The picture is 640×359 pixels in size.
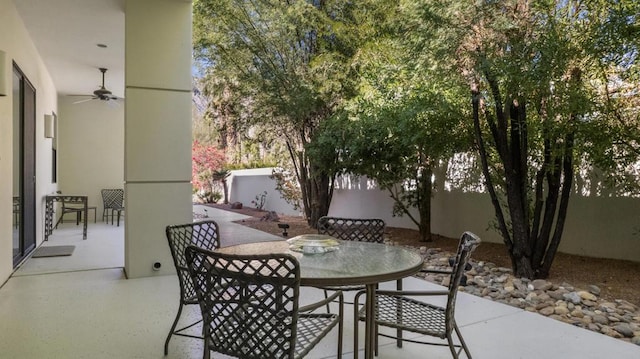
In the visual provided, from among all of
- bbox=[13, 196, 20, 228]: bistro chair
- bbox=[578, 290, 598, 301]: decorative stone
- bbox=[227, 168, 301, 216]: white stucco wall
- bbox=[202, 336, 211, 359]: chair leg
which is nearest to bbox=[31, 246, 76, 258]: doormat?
bbox=[13, 196, 20, 228]: bistro chair

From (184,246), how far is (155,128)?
6.94 ft

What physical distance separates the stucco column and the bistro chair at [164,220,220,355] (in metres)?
1.53

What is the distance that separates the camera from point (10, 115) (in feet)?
14.2

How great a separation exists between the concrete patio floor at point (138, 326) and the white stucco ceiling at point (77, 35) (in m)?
2.69

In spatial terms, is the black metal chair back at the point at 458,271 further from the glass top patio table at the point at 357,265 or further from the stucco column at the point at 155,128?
the stucco column at the point at 155,128

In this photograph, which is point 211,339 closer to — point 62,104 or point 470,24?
point 470,24

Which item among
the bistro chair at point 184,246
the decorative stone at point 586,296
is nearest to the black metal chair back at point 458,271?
the bistro chair at point 184,246

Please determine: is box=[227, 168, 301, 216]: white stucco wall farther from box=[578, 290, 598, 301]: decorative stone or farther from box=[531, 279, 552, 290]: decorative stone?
box=[578, 290, 598, 301]: decorative stone

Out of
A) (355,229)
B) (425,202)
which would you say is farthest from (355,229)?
(425,202)

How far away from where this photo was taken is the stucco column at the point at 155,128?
14.4 feet

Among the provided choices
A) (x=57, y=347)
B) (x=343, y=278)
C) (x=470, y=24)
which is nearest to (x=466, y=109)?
(x=470, y=24)

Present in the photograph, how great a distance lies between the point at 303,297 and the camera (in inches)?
147

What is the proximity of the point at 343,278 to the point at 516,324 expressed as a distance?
1.93 metres

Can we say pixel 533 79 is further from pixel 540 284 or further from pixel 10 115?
pixel 10 115
